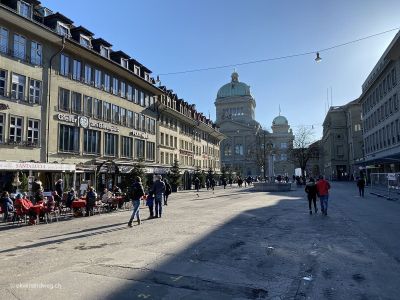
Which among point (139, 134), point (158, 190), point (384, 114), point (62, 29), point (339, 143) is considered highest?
point (62, 29)

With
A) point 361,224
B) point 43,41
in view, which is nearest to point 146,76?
point 43,41

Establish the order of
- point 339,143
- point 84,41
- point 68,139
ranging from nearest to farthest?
point 68,139, point 84,41, point 339,143

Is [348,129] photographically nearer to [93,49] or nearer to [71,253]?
[93,49]

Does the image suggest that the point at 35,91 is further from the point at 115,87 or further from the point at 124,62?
the point at 124,62

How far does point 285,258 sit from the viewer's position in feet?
27.8

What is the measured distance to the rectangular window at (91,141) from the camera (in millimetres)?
33322

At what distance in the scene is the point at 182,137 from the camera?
2323 inches

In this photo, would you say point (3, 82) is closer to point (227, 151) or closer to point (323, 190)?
point (323, 190)

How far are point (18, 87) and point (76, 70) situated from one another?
670cm

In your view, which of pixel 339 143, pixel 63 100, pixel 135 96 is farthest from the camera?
pixel 339 143

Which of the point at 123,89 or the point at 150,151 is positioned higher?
the point at 123,89

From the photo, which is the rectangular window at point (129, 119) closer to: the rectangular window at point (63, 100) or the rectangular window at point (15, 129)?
the rectangular window at point (63, 100)

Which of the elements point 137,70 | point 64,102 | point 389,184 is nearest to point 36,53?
point 64,102

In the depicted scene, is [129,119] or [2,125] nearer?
[2,125]
